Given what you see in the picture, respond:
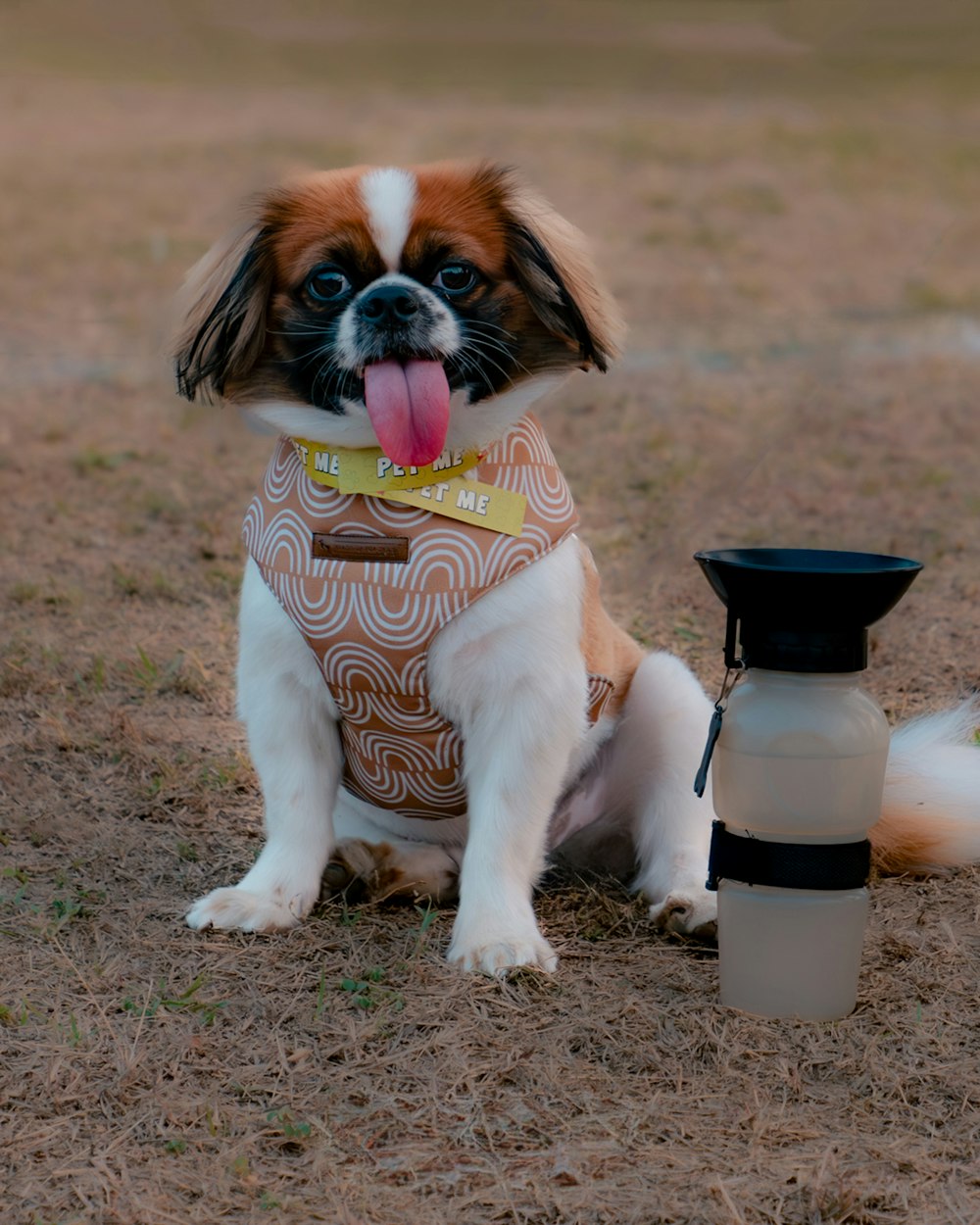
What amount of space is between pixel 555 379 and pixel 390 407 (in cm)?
45

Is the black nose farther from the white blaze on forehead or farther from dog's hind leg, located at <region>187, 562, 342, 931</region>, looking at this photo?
dog's hind leg, located at <region>187, 562, 342, 931</region>

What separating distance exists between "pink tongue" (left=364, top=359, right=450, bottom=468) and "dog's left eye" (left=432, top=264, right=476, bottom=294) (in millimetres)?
179

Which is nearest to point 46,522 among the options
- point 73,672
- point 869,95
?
point 73,672

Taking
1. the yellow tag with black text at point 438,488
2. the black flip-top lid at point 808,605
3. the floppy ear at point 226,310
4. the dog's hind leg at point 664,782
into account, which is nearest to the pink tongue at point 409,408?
the yellow tag with black text at point 438,488

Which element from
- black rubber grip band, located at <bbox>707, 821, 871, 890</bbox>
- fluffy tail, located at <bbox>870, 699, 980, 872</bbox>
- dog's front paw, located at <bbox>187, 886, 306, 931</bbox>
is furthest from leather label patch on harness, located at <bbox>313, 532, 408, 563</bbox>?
fluffy tail, located at <bbox>870, 699, 980, 872</bbox>

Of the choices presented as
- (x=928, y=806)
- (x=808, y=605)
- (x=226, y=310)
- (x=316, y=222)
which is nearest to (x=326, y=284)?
(x=316, y=222)

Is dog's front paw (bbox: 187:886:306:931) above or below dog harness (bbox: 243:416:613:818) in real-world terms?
below

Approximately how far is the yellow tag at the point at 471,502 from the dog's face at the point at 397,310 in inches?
4.2

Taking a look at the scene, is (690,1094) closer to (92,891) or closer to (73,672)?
(92,891)

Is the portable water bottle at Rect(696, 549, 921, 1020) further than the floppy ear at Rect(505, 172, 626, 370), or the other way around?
the floppy ear at Rect(505, 172, 626, 370)

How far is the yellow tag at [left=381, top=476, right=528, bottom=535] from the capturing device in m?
3.19

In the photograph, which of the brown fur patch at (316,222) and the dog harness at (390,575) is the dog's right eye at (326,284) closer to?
the brown fur patch at (316,222)

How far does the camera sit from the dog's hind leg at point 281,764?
3.28m

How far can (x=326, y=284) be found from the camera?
315cm
